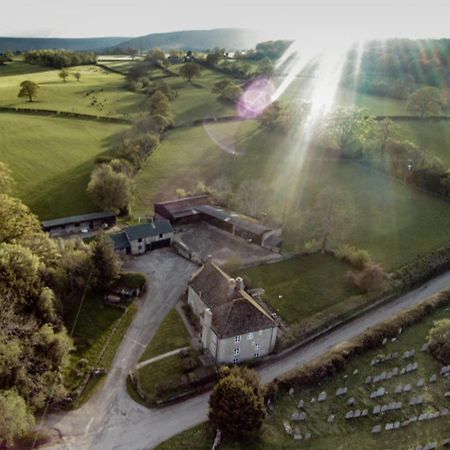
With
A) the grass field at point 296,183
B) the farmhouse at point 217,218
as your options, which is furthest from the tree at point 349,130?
the farmhouse at point 217,218

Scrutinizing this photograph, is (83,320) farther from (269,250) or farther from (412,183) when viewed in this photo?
(412,183)

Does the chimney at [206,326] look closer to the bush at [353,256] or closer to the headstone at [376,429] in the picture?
the headstone at [376,429]

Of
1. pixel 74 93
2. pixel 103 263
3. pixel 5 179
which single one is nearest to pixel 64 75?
pixel 74 93

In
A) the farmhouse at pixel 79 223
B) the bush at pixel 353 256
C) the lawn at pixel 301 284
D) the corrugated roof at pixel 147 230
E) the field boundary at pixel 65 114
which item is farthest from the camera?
the field boundary at pixel 65 114

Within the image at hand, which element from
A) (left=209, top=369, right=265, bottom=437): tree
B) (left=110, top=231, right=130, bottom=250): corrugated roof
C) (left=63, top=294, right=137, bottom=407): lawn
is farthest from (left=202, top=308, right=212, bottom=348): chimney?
(left=110, top=231, right=130, bottom=250): corrugated roof

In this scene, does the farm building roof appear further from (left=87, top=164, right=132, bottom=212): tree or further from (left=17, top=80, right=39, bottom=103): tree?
(left=17, top=80, right=39, bottom=103): tree

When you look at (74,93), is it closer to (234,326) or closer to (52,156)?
(52,156)
